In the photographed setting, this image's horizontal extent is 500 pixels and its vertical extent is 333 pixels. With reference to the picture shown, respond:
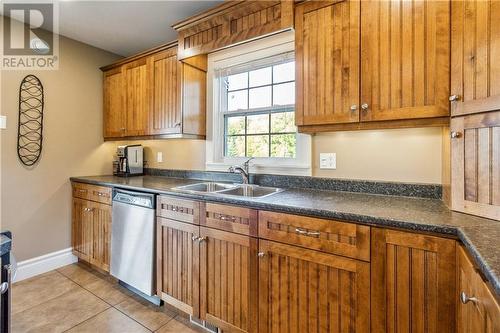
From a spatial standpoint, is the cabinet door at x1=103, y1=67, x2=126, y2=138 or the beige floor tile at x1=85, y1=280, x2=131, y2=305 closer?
the beige floor tile at x1=85, y1=280, x2=131, y2=305

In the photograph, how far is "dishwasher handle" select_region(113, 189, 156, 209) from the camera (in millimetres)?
1987

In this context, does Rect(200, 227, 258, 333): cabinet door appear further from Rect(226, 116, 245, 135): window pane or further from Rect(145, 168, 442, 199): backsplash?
Rect(226, 116, 245, 135): window pane

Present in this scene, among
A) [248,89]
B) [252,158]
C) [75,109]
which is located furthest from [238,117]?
[75,109]

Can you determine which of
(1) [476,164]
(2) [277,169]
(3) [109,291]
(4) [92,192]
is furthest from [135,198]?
(1) [476,164]

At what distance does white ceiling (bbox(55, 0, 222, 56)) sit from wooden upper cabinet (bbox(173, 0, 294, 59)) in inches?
7.7

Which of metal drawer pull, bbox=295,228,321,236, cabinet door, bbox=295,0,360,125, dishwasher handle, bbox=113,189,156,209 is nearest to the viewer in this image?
metal drawer pull, bbox=295,228,321,236

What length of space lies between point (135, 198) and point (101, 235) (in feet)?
2.43

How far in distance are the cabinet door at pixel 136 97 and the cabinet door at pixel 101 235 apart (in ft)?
2.86

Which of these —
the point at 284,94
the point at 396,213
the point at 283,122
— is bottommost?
the point at 396,213

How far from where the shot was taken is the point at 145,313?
2.00 m

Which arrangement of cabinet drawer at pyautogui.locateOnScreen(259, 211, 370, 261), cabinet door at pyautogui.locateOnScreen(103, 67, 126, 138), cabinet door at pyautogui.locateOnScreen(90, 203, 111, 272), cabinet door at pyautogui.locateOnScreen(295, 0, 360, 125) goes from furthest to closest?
cabinet door at pyautogui.locateOnScreen(103, 67, 126, 138) < cabinet door at pyautogui.locateOnScreen(90, 203, 111, 272) < cabinet door at pyautogui.locateOnScreen(295, 0, 360, 125) < cabinet drawer at pyautogui.locateOnScreen(259, 211, 370, 261)

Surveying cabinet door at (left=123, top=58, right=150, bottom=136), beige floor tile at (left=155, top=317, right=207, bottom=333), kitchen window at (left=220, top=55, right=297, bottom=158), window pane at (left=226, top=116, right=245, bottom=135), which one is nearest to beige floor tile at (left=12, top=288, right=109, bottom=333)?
beige floor tile at (left=155, top=317, right=207, bottom=333)

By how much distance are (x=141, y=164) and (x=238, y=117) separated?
4.73ft

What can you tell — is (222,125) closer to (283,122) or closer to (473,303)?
(283,122)
